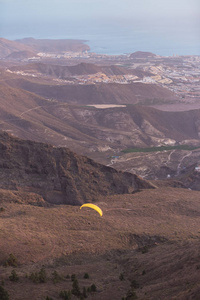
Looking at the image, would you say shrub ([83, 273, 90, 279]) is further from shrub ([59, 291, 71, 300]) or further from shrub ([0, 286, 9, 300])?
shrub ([0, 286, 9, 300])

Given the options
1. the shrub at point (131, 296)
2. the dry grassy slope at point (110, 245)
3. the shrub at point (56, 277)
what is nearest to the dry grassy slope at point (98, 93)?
the dry grassy slope at point (110, 245)

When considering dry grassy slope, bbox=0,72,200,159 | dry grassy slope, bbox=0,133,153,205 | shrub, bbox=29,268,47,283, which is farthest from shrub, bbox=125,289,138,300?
dry grassy slope, bbox=0,72,200,159

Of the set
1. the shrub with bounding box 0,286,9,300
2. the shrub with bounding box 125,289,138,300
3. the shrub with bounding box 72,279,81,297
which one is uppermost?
the shrub with bounding box 0,286,9,300

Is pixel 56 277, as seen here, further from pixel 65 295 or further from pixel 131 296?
pixel 131 296

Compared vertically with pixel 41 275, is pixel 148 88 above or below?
above

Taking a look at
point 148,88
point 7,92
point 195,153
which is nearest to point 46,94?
point 7,92

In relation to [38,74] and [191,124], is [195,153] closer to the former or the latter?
[191,124]

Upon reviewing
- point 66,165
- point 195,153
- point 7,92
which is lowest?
point 195,153
